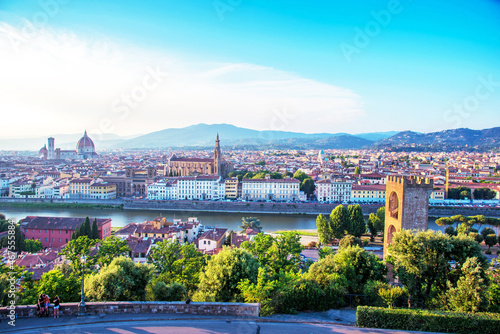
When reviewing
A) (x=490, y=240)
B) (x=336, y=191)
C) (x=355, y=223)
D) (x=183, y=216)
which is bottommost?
(x=183, y=216)

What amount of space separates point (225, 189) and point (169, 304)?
23296 millimetres

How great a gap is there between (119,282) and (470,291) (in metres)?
4.67

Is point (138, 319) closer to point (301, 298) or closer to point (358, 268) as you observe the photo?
point (301, 298)

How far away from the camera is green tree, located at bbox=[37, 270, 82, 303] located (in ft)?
18.2

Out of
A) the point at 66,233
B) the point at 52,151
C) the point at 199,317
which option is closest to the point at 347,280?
the point at 199,317

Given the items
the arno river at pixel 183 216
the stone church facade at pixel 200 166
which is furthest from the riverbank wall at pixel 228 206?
the stone church facade at pixel 200 166

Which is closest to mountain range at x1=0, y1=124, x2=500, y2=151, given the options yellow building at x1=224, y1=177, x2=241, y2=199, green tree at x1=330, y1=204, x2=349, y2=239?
yellow building at x1=224, y1=177, x2=241, y2=199

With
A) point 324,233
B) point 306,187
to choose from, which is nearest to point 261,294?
point 324,233

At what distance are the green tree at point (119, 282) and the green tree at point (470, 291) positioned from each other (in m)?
4.31

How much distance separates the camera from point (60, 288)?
562 cm

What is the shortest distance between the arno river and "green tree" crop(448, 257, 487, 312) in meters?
13.4

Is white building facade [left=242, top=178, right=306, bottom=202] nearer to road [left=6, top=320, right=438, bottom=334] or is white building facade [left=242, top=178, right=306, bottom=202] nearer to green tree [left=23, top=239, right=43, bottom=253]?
green tree [left=23, top=239, right=43, bottom=253]

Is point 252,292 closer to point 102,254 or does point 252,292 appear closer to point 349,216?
point 102,254

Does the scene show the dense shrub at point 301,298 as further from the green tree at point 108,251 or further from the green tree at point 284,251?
the green tree at point 108,251
